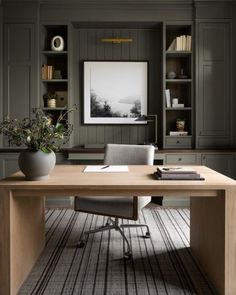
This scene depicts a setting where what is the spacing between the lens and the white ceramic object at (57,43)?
4.84 meters

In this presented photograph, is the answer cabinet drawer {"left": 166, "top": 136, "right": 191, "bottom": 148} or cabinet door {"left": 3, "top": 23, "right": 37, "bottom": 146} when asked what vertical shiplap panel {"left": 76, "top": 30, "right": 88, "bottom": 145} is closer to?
cabinet door {"left": 3, "top": 23, "right": 37, "bottom": 146}

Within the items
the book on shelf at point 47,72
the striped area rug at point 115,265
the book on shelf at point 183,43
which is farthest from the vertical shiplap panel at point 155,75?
the striped area rug at point 115,265

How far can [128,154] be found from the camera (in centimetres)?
339

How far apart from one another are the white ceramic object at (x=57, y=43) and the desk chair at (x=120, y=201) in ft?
6.81

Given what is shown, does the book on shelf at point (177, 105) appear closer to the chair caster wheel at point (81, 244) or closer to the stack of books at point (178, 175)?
the chair caster wheel at point (81, 244)

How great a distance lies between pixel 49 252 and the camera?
9.86 ft

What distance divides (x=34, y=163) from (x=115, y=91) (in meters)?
3.08

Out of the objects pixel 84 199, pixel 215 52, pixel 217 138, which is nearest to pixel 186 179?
pixel 84 199

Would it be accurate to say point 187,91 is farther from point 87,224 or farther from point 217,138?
point 87,224

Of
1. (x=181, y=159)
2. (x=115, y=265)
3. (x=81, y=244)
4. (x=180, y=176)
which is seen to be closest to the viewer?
(x=180, y=176)

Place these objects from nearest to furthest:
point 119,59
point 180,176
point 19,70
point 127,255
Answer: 1. point 180,176
2. point 127,255
3. point 19,70
4. point 119,59

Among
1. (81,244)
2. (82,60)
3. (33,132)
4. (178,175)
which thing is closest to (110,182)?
(178,175)

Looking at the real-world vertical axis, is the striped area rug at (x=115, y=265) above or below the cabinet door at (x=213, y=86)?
below

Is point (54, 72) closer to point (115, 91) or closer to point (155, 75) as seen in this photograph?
point (115, 91)
